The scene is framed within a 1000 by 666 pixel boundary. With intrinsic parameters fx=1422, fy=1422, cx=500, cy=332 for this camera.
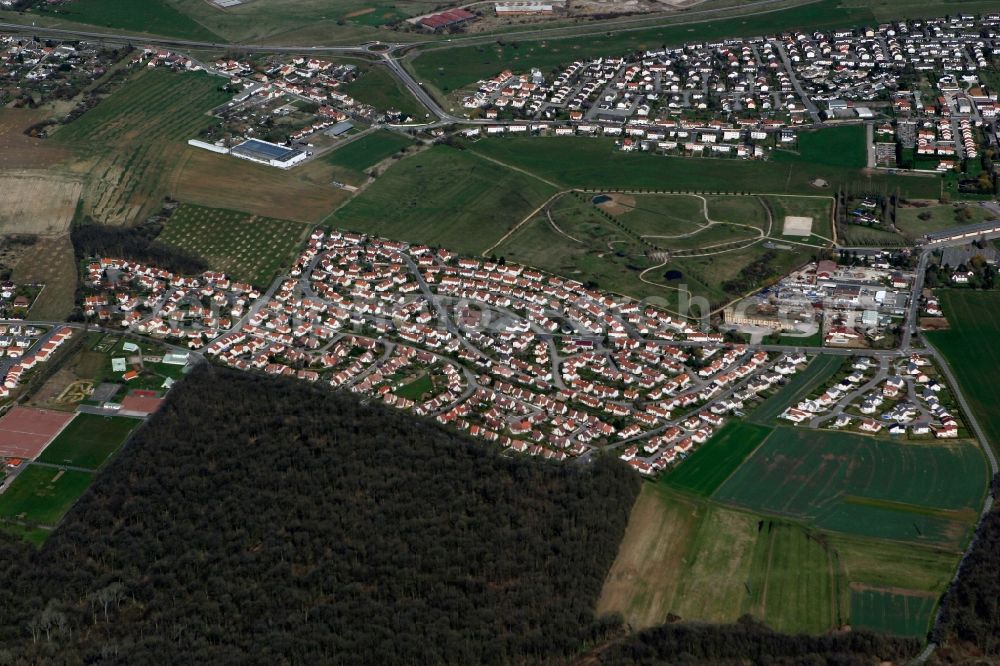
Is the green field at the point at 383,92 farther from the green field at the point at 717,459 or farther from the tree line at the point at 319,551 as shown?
the green field at the point at 717,459

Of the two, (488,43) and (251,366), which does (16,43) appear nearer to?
(488,43)

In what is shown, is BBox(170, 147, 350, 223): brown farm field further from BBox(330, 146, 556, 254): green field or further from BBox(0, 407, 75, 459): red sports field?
BBox(0, 407, 75, 459): red sports field

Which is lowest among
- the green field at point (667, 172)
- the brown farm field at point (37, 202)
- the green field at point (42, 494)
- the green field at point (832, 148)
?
the green field at point (42, 494)

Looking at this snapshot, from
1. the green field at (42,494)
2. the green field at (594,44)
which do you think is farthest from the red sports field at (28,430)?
the green field at (594,44)

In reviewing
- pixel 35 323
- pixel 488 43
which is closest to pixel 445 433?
pixel 35 323

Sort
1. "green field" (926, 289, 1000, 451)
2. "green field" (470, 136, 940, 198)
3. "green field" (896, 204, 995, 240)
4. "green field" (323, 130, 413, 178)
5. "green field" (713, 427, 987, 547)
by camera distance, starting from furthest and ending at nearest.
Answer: "green field" (323, 130, 413, 178) < "green field" (470, 136, 940, 198) < "green field" (896, 204, 995, 240) < "green field" (926, 289, 1000, 451) < "green field" (713, 427, 987, 547)

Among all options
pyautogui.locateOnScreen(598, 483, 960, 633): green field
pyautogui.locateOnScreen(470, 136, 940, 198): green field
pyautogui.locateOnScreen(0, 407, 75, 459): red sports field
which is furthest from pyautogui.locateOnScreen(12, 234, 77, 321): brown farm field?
pyautogui.locateOnScreen(598, 483, 960, 633): green field
